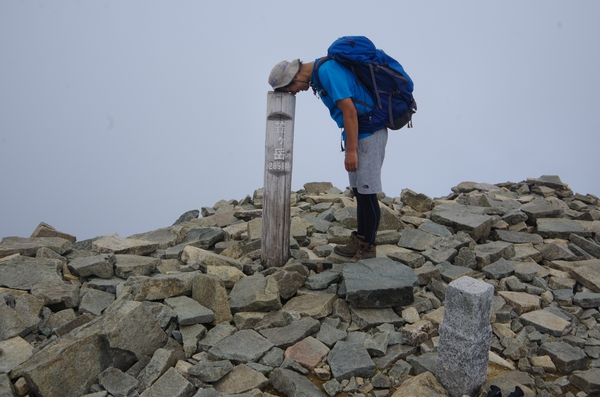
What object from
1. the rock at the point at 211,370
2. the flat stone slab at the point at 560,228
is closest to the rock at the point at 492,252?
the flat stone slab at the point at 560,228

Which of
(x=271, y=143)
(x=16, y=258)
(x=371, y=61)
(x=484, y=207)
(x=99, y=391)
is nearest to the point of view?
(x=99, y=391)

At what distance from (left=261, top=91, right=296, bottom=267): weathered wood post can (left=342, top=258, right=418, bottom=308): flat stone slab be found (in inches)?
42.1

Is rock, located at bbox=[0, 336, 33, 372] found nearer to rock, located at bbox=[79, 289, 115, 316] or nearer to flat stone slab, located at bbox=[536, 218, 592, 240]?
rock, located at bbox=[79, 289, 115, 316]

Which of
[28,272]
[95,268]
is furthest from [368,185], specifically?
[28,272]

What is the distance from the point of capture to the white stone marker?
3.97 metres

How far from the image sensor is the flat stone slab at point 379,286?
5484 mm

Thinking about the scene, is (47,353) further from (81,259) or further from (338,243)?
(338,243)

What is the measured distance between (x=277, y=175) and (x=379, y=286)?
1.92 m

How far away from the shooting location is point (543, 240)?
8.30 m

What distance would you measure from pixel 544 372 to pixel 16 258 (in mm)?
6714

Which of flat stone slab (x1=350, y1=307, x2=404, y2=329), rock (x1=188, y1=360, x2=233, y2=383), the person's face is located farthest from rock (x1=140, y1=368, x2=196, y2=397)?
the person's face

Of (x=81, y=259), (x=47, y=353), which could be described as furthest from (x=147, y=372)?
(x=81, y=259)

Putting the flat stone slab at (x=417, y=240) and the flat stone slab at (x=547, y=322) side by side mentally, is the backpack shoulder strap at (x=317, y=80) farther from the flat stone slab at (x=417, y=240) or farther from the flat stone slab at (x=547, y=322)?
the flat stone slab at (x=547, y=322)

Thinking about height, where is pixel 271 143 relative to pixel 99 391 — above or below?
above
